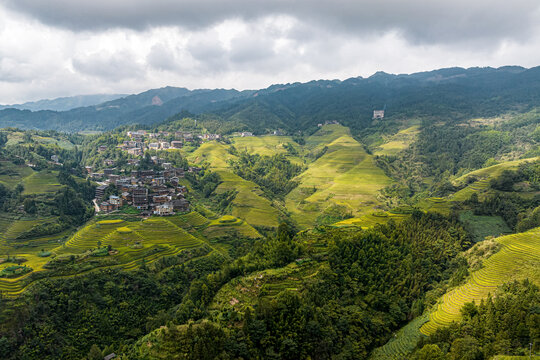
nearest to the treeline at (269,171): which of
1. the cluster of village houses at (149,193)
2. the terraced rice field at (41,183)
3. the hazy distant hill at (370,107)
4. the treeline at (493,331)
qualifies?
the cluster of village houses at (149,193)

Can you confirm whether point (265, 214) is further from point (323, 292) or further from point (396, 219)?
point (323, 292)

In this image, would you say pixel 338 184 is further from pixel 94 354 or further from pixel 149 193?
pixel 94 354

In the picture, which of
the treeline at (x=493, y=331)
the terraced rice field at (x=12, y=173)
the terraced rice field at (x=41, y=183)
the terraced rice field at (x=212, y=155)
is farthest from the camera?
the terraced rice field at (x=212, y=155)

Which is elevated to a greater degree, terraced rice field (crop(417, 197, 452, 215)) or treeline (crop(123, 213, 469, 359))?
terraced rice field (crop(417, 197, 452, 215))

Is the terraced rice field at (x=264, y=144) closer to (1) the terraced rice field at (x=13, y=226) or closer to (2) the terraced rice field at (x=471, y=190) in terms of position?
(2) the terraced rice field at (x=471, y=190)

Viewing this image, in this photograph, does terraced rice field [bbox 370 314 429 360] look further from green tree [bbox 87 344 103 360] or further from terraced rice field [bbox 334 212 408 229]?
green tree [bbox 87 344 103 360]

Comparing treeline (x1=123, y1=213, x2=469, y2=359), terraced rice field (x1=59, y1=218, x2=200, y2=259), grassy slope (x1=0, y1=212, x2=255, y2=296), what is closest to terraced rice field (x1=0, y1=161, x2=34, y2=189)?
grassy slope (x1=0, y1=212, x2=255, y2=296)

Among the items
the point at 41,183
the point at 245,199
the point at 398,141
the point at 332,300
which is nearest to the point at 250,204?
the point at 245,199
